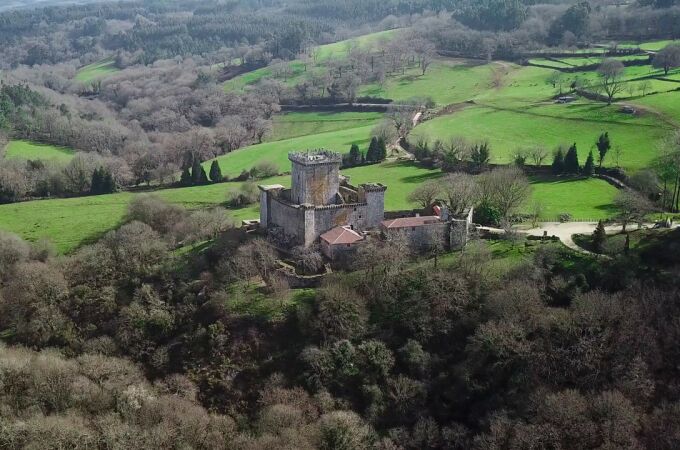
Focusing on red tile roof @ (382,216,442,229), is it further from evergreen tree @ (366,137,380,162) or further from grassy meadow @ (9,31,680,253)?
evergreen tree @ (366,137,380,162)

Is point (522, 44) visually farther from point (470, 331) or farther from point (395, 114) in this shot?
point (470, 331)

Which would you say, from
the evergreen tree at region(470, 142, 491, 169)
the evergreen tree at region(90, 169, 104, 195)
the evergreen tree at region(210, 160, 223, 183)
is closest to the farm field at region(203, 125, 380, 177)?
the evergreen tree at region(210, 160, 223, 183)

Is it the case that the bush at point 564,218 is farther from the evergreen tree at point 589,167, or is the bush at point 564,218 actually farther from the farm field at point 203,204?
the evergreen tree at point 589,167

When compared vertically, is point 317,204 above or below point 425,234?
above

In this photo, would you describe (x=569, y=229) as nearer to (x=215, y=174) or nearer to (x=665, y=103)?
(x=665, y=103)

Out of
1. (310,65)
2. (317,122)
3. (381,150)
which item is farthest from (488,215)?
(310,65)
